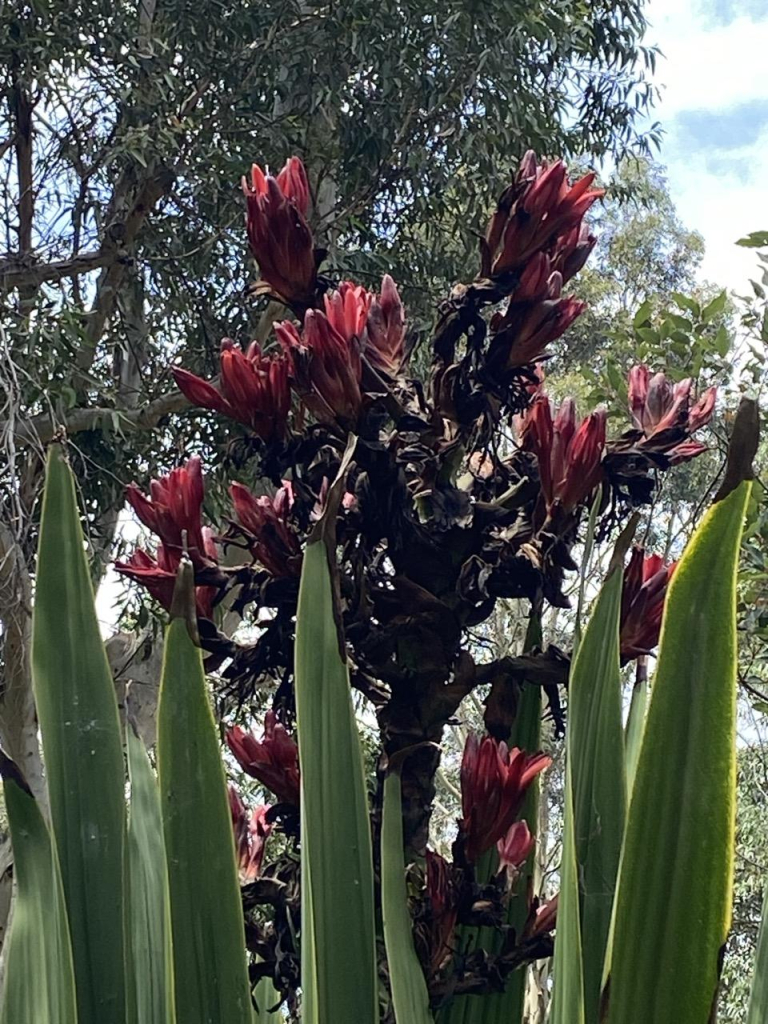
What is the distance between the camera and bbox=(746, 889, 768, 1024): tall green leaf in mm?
576

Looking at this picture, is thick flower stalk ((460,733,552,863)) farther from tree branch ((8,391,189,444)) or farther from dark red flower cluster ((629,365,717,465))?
tree branch ((8,391,189,444))

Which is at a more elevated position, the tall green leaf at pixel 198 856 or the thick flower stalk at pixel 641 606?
the thick flower stalk at pixel 641 606

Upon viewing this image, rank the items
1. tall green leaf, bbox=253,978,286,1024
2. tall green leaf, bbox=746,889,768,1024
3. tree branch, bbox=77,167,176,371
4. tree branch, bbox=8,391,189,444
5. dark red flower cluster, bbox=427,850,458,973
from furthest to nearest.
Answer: tree branch, bbox=77,167,176,371
tree branch, bbox=8,391,189,444
tall green leaf, bbox=253,978,286,1024
dark red flower cluster, bbox=427,850,458,973
tall green leaf, bbox=746,889,768,1024

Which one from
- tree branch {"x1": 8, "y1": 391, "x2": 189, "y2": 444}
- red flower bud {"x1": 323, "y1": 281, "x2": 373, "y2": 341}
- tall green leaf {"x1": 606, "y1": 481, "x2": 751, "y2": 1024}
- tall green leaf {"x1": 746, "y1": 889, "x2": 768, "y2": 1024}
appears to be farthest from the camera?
tree branch {"x1": 8, "y1": 391, "x2": 189, "y2": 444}

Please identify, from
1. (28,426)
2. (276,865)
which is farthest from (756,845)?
(276,865)

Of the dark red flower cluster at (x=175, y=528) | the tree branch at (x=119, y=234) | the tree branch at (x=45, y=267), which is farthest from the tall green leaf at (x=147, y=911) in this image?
the tree branch at (x=45, y=267)

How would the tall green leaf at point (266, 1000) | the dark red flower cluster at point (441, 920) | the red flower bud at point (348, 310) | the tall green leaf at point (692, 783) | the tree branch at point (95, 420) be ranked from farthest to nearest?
the tree branch at point (95, 420), the tall green leaf at point (266, 1000), the red flower bud at point (348, 310), the dark red flower cluster at point (441, 920), the tall green leaf at point (692, 783)

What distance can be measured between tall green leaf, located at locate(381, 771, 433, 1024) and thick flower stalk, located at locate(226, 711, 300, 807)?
15 centimetres

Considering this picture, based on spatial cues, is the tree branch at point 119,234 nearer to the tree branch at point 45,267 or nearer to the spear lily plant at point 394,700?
the tree branch at point 45,267

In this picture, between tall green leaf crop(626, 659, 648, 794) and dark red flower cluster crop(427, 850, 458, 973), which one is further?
tall green leaf crop(626, 659, 648, 794)

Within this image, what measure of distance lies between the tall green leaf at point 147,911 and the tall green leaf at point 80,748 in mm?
11

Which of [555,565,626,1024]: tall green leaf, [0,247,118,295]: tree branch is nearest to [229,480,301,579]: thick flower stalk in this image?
[555,565,626,1024]: tall green leaf

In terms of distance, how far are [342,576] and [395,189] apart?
487cm

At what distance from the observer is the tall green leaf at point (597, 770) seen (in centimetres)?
65
